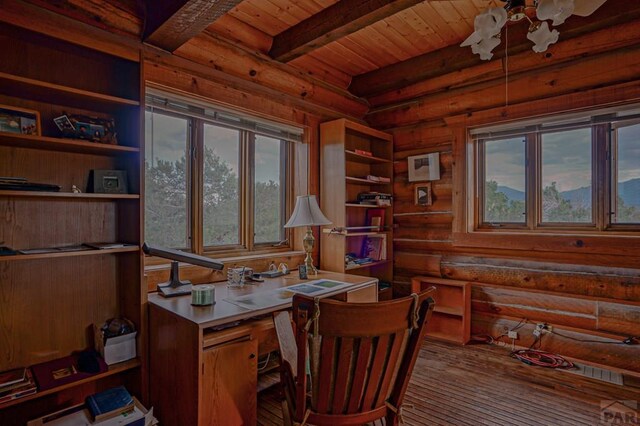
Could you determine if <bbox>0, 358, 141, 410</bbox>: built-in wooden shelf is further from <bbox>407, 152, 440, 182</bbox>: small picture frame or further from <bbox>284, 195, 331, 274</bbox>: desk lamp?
<bbox>407, 152, 440, 182</bbox>: small picture frame

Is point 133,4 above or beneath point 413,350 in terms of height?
above

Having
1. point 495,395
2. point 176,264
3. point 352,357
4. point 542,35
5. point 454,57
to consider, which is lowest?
point 495,395

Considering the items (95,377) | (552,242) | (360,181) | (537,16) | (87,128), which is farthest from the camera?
(360,181)

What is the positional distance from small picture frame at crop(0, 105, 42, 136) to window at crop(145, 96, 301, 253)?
671 millimetres

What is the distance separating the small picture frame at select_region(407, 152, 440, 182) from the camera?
3533 millimetres

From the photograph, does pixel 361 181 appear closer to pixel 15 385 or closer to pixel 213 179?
pixel 213 179

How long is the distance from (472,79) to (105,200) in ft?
10.4

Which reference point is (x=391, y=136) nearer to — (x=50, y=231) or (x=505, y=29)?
(x=505, y=29)

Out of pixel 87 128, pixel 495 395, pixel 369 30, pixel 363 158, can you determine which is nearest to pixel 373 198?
pixel 363 158

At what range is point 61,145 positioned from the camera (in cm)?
176

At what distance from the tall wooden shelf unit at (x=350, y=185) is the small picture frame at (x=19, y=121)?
2183 millimetres

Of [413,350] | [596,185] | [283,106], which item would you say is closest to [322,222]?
[283,106]

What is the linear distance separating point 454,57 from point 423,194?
1.32m

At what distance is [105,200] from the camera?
2002mm
